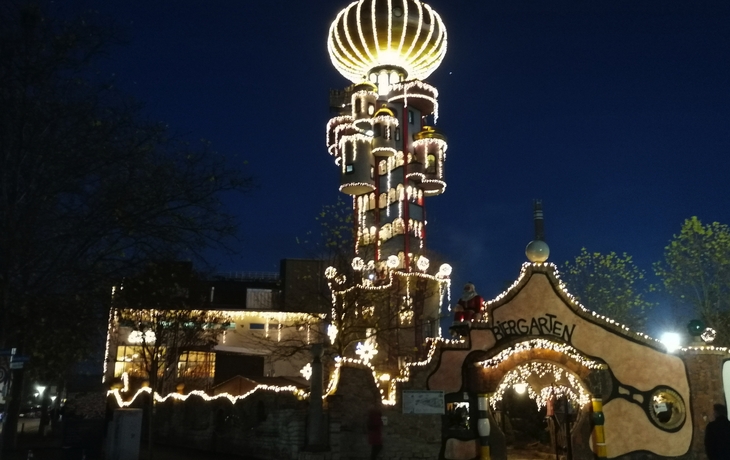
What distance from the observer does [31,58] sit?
12.7m

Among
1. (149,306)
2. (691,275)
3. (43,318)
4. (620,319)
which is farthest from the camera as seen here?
(620,319)

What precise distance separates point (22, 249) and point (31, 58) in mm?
3554

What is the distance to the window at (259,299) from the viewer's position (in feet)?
176

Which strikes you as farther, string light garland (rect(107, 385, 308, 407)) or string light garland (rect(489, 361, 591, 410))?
string light garland (rect(489, 361, 591, 410))

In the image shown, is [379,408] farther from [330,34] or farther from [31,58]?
[330,34]

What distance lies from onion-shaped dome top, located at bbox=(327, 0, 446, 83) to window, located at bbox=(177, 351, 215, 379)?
24.4 m

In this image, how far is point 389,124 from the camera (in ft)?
161

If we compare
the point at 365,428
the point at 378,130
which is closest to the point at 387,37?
the point at 378,130

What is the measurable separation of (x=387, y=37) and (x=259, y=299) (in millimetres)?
22252

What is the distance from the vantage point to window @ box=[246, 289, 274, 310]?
176 feet

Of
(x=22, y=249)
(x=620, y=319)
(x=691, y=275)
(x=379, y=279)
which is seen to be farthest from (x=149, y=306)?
(x=620, y=319)

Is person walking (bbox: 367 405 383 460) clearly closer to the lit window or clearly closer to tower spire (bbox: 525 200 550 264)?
tower spire (bbox: 525 200 550 264)

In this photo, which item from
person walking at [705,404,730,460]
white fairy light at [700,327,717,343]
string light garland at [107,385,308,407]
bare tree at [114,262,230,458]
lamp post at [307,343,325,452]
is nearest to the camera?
person walking at [705,404,730,460]

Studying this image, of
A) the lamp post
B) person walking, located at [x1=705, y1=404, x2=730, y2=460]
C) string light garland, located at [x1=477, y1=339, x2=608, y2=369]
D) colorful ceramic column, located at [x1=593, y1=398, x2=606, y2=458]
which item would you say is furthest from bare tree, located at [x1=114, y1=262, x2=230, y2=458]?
person walking, located at [x1=705, y1=404, x2=730, y2=460]
